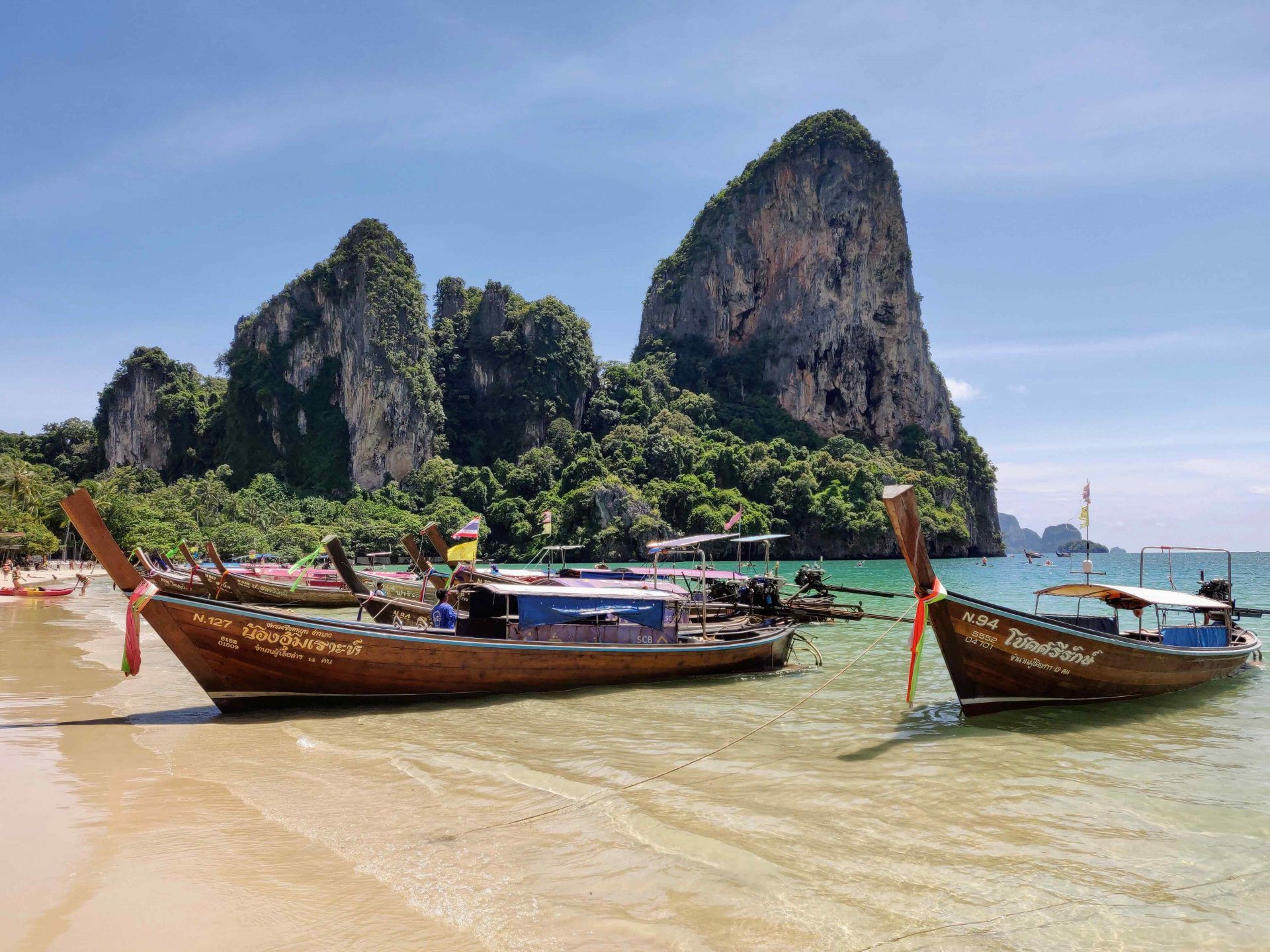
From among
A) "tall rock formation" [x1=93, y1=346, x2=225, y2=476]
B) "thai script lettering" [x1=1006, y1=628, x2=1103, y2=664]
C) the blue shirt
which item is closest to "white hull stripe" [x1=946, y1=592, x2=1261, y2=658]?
"thai script lettering" [x1=1006, y1=628, x2=1103, y2=664]

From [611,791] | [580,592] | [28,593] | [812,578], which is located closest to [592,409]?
[28,593]

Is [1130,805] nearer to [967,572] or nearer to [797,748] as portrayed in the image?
[797,748]

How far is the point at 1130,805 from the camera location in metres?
7.01

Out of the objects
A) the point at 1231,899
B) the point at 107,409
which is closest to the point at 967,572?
the point at 1231,899

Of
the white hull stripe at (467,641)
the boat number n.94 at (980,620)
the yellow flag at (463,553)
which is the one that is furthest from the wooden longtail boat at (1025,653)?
the yellow flag at (463,553)

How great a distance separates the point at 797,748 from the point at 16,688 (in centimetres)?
1170

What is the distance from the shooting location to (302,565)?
20.2 m

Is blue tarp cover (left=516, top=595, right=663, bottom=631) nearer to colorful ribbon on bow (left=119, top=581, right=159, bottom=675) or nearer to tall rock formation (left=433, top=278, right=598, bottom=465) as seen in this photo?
colorful ribbon on bow (left=119, top=581, right=159, bottom=675)

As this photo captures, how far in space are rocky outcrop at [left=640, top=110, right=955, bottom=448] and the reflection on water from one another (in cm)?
8347

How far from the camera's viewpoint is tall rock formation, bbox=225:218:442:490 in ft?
251

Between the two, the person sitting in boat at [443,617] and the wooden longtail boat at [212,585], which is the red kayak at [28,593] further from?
the person sitting in boat at [443,617]

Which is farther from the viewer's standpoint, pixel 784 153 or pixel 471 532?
pixel 784 153

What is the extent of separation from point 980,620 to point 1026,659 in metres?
1.01

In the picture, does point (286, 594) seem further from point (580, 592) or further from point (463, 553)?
point (580, 592)
